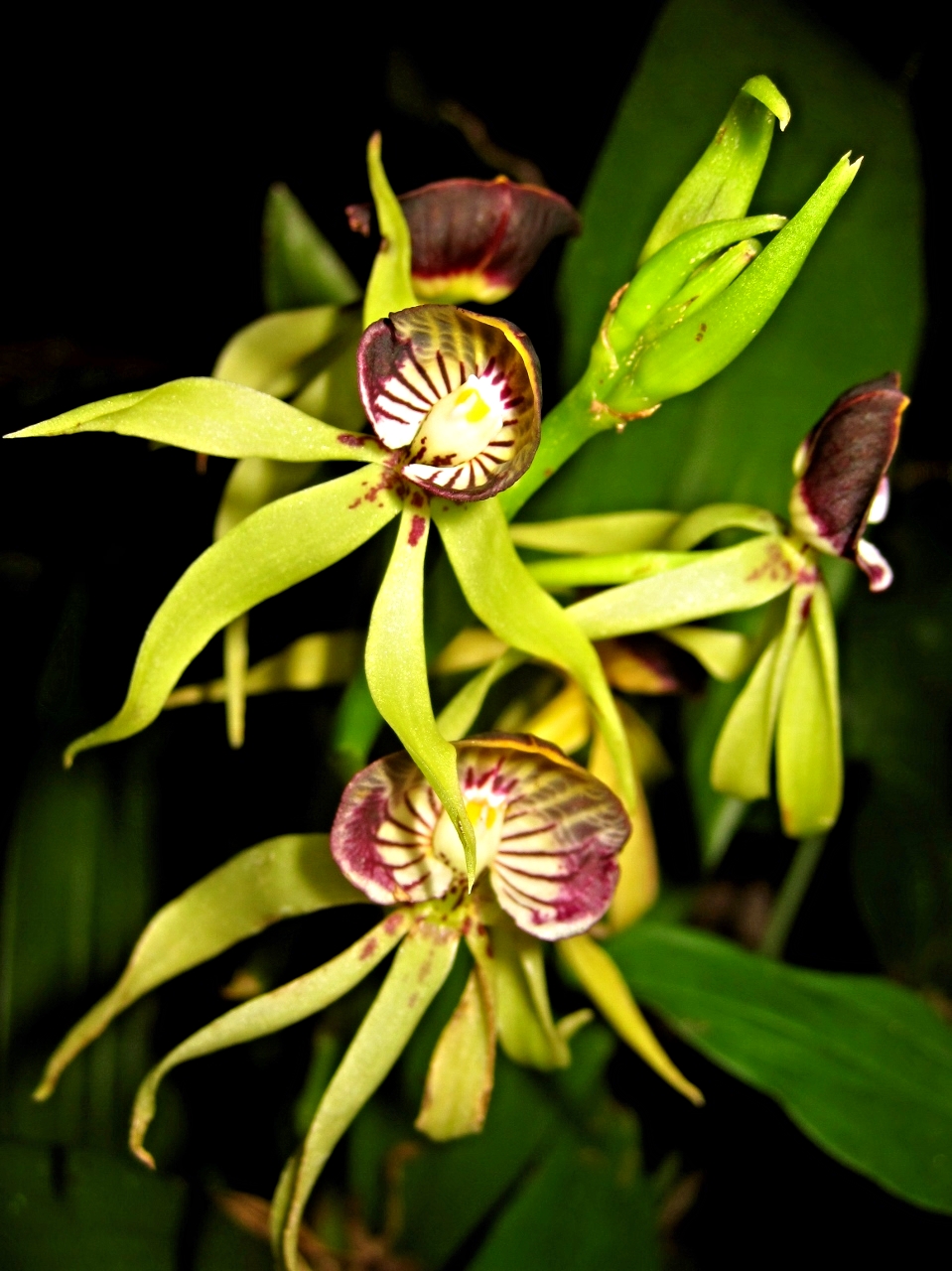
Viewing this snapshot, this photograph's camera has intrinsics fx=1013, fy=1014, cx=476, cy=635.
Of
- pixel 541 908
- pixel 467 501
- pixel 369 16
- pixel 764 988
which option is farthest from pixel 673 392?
pixel 369 16

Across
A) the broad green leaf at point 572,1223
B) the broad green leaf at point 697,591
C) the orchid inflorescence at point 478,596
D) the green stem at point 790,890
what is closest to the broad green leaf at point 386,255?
the orchid inflorescence at point 478,596

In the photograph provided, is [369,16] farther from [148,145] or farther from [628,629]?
[628,629]

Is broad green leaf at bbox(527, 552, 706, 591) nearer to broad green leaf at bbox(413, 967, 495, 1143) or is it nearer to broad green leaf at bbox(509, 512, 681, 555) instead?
broad green leaf at bbox(509, 512, 681, 555)

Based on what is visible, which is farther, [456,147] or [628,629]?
[456,147]

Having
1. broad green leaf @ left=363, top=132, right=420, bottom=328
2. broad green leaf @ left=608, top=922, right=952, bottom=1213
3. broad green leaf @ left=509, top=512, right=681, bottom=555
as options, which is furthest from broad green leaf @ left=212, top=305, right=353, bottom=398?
broad green leaf @ left=608, top=922, right=952, bottom=1213

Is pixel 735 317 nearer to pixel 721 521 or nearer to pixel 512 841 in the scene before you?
pixel 721 521
